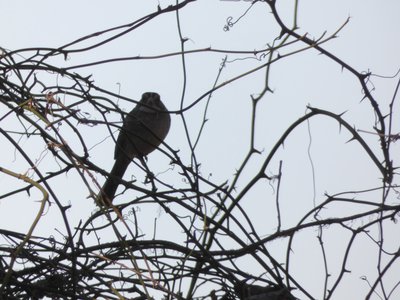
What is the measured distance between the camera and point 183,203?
6.03ft

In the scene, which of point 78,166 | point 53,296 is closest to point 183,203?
point 78,166

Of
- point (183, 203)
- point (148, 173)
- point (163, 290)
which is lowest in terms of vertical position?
point (163, 290)

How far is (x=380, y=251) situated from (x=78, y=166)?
2.69ft

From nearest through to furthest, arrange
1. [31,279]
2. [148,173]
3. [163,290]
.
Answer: [163,290] < [31,279] < [148,173]

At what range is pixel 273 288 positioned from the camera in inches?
64.4

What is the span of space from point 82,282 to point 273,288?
52 centimetres

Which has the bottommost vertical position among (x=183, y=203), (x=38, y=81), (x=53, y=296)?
(x=53, y=296)

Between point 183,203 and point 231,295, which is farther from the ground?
point 183,203

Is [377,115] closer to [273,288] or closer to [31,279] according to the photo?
[273,288]

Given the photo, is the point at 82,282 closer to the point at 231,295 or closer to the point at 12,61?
the point at 231,295

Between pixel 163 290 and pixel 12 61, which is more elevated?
pixel 12 61

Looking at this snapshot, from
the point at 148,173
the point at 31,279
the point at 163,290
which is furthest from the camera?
the point at 148,173

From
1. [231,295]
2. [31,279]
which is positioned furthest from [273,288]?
[31,279]

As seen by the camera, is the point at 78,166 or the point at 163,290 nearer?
the point at 163,290
